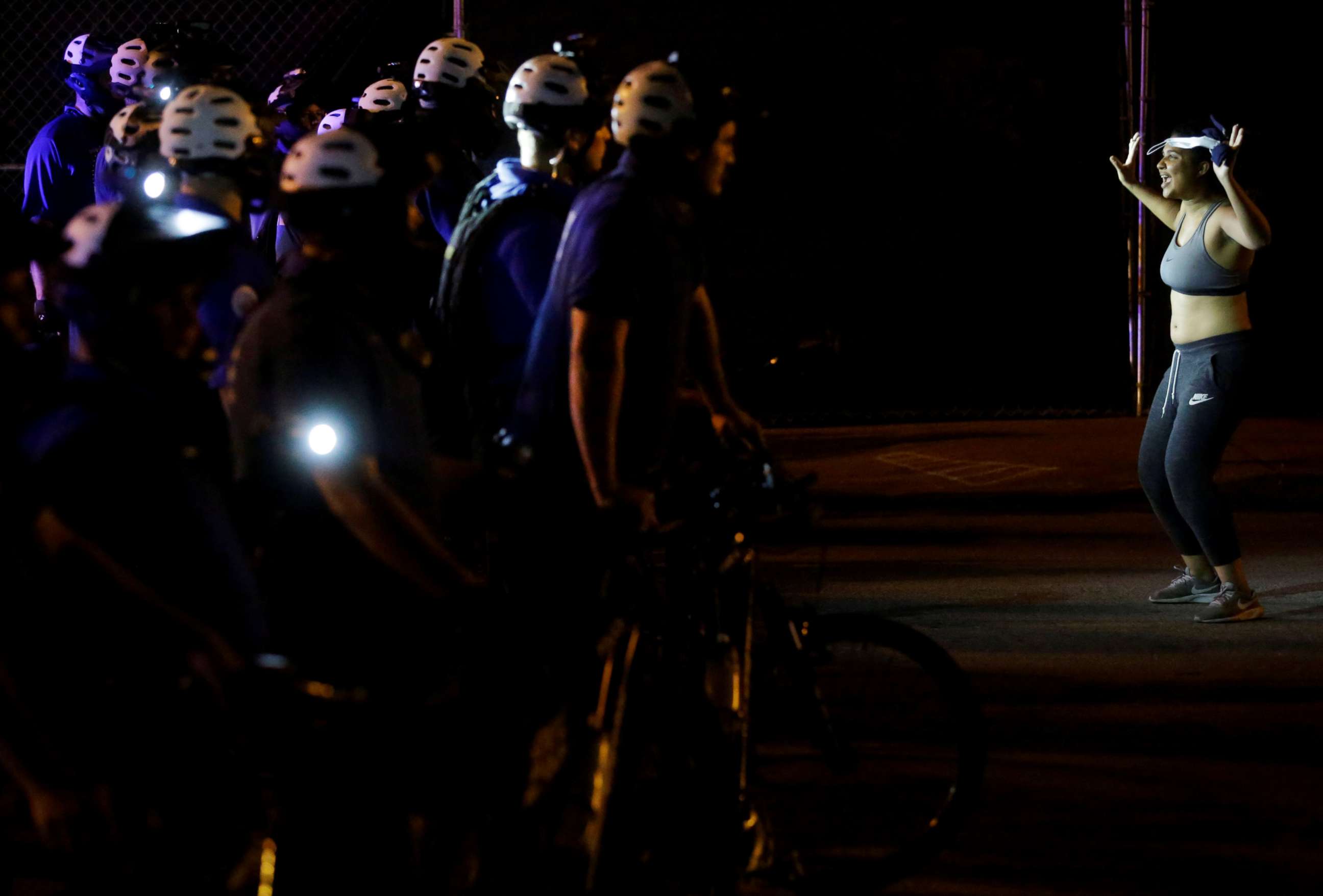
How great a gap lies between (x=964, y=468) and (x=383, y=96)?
555cm

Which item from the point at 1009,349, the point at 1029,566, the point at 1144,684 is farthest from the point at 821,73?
the point at 1144,684

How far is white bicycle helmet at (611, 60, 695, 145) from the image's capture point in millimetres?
4777

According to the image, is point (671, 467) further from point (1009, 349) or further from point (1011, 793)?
point (1009, 349)

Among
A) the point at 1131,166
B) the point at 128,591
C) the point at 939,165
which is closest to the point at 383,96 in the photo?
the point at 1131,166

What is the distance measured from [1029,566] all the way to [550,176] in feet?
16.2

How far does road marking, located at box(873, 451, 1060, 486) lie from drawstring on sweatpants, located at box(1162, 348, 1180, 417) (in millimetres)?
3812

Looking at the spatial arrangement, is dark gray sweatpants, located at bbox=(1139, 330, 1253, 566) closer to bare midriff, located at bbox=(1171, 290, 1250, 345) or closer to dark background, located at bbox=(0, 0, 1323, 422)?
bare midriff, located at bbox=(1171, 290, 1250, 345)

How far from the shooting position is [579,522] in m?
4.71

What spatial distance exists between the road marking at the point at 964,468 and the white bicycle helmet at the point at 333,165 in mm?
9128

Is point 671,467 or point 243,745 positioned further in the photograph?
point 671,467

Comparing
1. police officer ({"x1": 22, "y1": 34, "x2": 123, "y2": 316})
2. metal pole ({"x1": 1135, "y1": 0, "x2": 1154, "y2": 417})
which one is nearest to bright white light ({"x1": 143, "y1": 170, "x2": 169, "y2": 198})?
police officer ({"x1": 22, "y1": 34, "x2": 123, "y2": 316})

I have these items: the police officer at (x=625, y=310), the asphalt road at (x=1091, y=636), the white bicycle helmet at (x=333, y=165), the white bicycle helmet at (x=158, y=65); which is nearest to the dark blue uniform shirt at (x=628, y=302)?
the police officer at (x=625, y=310)

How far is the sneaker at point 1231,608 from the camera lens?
27.1 ft

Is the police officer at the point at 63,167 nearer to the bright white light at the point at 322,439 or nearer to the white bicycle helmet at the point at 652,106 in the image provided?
the white bicycle helmet at the point at 652,106
